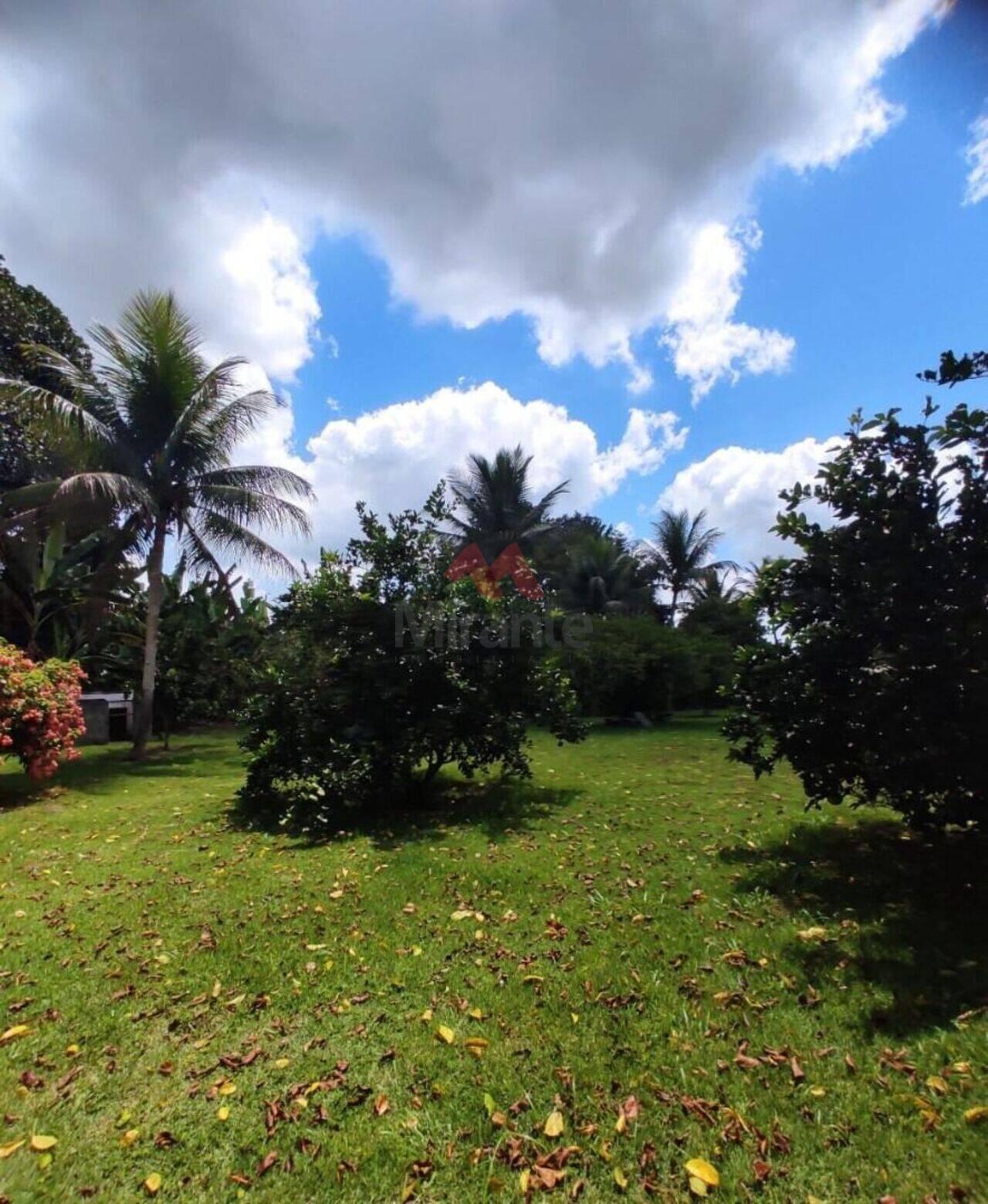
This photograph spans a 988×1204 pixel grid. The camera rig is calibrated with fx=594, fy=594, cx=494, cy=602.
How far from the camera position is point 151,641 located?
37.7 ft

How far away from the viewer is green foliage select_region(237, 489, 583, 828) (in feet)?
20.5

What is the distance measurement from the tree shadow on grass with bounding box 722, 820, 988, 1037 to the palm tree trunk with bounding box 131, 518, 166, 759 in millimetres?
10789

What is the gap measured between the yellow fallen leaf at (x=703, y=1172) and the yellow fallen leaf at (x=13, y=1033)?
2819mm

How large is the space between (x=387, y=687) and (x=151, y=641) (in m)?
7.56

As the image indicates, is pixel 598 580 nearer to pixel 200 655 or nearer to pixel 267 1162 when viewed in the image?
pixel 200 655

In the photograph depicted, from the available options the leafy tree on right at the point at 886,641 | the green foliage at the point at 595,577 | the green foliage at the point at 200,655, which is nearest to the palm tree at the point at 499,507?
the green foliage at the point at 595,577

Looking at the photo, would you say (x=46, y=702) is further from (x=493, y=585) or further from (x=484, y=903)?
(x=484, y=903)

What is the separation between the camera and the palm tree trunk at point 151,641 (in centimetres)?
1140

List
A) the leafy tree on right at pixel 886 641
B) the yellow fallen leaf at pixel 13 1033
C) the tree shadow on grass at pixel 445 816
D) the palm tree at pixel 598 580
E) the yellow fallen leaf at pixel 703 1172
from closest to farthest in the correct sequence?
the yellow fallen leaf at pixel 703 1172, the yellow fallen leaf at pixel 13 1033, the leafy tree on right at pixel 886 641, the tree shadow on grass at pixel 445 816, the palm tree at pixel 598 580

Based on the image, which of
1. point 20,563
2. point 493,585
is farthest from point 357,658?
point 20,563

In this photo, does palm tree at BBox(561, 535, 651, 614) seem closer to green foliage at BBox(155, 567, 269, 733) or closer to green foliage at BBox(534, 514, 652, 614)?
green foliage at BBox(534, 514, 652, 614)

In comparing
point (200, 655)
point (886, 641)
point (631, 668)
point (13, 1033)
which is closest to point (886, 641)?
point (886, 641)

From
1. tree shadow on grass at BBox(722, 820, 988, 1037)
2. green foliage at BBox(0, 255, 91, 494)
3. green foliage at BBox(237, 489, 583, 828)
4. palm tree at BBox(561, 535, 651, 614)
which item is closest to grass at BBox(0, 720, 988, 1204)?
tree shadow on grass at BBox(722, 820, 988, 1037)

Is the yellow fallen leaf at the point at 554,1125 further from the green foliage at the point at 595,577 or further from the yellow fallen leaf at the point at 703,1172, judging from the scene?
the green foliage at the point at 595,577
